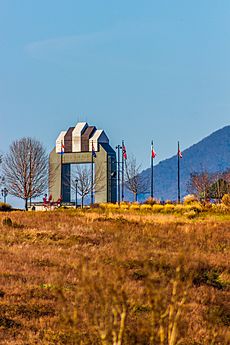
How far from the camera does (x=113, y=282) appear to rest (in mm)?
5406

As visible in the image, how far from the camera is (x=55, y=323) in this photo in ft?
35.1

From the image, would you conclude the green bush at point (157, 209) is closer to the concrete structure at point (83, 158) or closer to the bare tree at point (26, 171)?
the bare tree at point (26, 171)

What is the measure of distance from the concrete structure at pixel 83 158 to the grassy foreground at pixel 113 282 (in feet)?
248

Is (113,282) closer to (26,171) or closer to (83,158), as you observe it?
(26,171)

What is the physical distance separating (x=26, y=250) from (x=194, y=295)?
248 inches

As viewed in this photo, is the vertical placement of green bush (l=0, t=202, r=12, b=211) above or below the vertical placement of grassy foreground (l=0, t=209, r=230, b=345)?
above

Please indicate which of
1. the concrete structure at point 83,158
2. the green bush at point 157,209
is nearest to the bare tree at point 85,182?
the concrete structure at point 83,158

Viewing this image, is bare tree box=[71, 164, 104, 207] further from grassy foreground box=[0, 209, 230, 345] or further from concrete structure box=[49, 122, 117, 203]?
grassy foreground box=[0, 209, 230, 345]

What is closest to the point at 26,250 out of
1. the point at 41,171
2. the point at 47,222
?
the point at 47,222

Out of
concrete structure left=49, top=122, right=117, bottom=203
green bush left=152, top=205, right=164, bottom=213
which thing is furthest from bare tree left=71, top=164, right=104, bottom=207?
green bush left=152, top=205, right=164, bottom=213

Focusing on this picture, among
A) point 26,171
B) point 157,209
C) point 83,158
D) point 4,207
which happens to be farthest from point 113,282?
point 83,158

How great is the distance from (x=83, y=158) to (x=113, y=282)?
10462 cm

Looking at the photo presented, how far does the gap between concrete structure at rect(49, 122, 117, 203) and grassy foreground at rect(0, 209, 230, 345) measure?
75.4 metres

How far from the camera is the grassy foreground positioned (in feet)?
18.3
